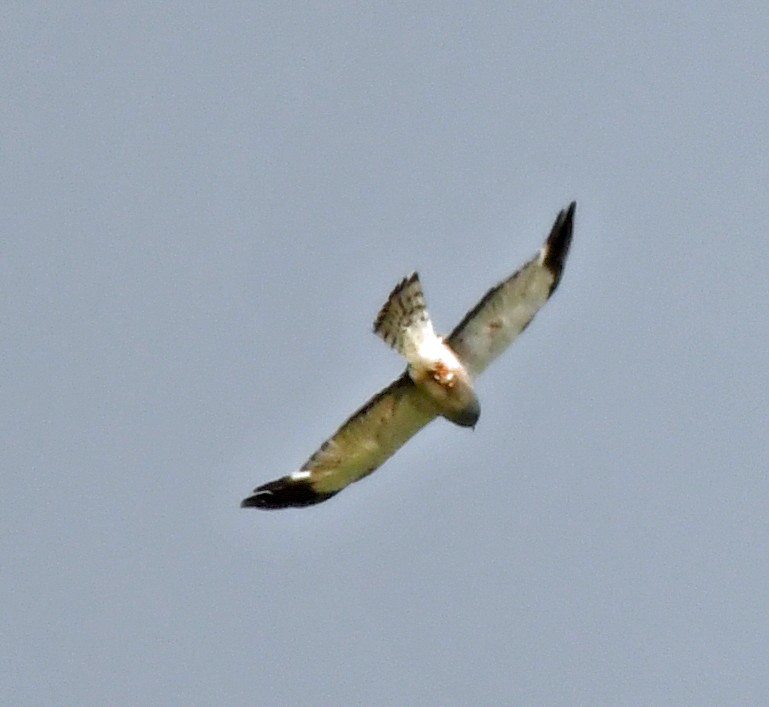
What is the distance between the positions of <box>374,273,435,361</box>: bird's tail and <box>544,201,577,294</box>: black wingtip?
1.37m

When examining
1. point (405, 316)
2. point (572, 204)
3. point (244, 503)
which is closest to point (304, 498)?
point (244, 503)

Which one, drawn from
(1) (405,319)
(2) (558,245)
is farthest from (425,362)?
Answer: (2) (558,245)

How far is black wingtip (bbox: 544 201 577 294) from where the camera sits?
2491 cm

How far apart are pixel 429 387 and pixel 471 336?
0.67 m

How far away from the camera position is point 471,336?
2503 centimetres

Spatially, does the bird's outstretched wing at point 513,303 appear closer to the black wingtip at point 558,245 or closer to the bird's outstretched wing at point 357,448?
the black wingtip at point 558,245

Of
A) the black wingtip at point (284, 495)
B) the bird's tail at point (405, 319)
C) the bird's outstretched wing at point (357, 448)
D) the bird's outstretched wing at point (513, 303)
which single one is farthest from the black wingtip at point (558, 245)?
the black wingtip at point (284, 495)

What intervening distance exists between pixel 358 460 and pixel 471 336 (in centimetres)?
182

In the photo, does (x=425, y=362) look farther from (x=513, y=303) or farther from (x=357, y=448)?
(x=357, y=448)

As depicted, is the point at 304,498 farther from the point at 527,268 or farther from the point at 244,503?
the point at 527,268

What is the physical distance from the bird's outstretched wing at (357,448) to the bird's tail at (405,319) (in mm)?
476

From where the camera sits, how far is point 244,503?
25.7 meters

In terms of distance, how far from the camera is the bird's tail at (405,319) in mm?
24484

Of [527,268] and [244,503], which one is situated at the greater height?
[527,268]
